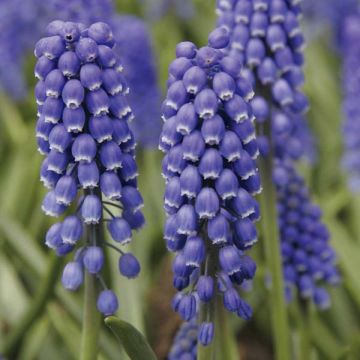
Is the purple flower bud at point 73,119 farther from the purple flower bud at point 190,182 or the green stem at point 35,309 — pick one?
the green stem at point 35,309

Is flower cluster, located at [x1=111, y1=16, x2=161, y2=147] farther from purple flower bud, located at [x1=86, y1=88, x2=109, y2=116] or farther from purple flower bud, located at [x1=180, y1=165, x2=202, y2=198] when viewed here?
purple flower bud, located at [x1=180, y1=165, x2=202, y2=198]

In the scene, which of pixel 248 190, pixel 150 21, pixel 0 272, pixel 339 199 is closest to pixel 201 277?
pixel 248 190

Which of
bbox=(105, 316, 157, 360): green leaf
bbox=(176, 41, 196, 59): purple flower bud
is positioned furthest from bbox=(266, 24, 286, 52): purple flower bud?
bbox=(105, 316, 157, 360): green leaf

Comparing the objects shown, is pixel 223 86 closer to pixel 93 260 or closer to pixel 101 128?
pixel 101 128

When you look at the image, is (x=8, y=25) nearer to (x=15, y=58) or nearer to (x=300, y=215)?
(x=15, y=58)

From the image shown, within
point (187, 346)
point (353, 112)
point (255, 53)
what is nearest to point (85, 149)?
point (187, 346)

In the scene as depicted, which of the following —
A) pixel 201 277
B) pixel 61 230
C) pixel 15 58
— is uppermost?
pixel 15 58
